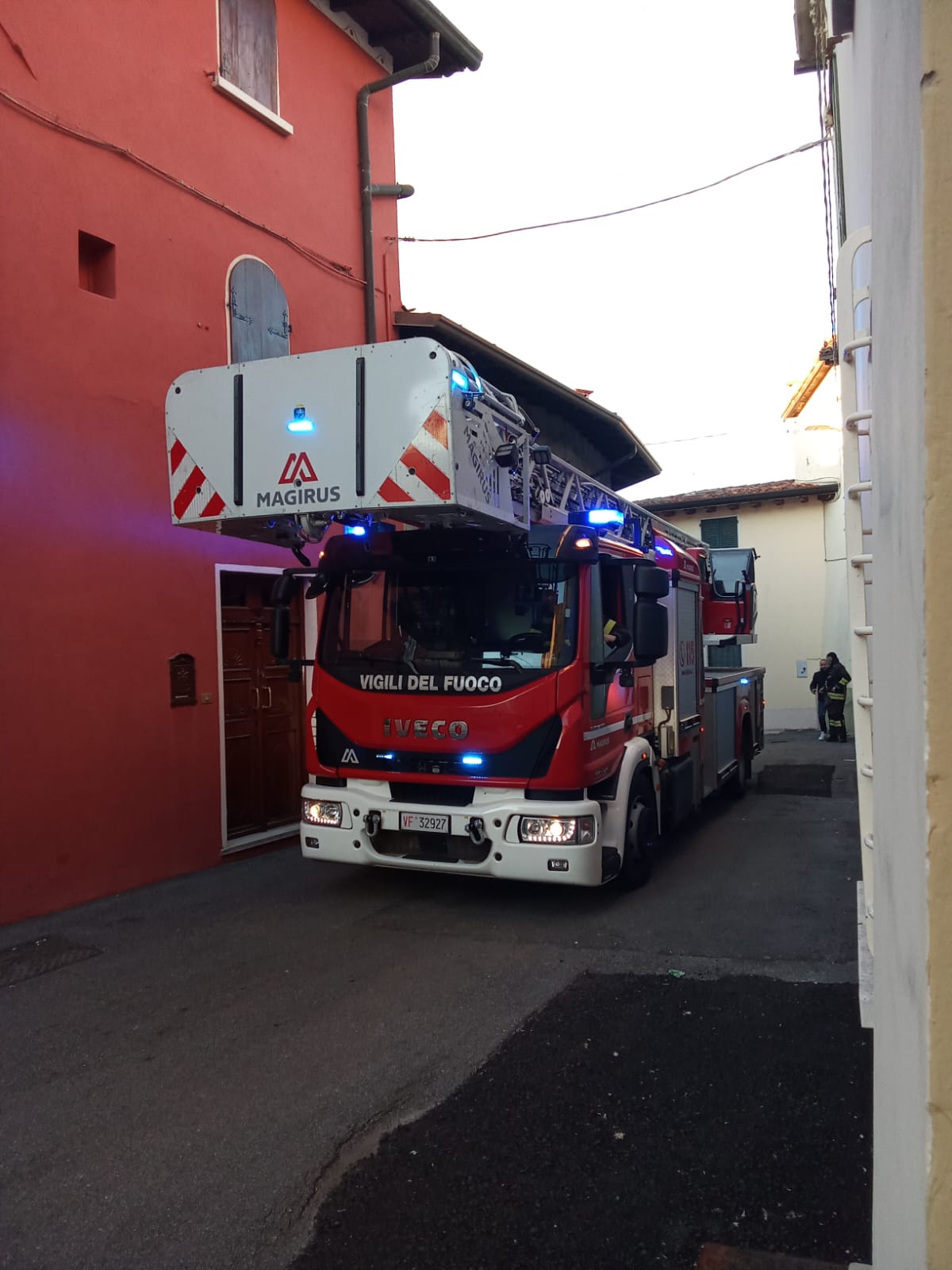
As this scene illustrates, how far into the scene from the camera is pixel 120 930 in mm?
6184

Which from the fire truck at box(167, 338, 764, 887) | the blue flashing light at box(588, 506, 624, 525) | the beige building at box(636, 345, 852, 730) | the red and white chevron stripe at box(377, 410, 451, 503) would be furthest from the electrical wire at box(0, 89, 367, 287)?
the beige building at box(636, 345, 852, 730)

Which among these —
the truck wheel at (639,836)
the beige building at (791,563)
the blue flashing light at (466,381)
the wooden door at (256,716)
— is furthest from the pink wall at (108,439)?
the beige building at (791,563)

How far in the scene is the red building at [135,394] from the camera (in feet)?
21.1

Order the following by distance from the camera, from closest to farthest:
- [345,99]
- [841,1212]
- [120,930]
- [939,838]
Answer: [939,838]
[841,1212]
[120,930]
[345,99]

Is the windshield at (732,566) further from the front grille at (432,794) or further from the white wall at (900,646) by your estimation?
the white wall at (900,646)

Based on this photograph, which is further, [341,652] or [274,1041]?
[341,652]

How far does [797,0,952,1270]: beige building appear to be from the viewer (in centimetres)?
108

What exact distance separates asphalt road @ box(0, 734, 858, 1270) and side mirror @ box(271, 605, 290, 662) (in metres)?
1.77

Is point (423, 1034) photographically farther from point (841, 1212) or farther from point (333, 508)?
point (333, 508)

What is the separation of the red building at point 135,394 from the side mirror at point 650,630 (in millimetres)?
3625

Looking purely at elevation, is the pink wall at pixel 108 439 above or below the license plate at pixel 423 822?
above

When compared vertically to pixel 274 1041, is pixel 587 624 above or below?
above

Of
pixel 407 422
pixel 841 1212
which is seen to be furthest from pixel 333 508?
pixel 841 1212

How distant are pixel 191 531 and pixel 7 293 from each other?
2156mm
